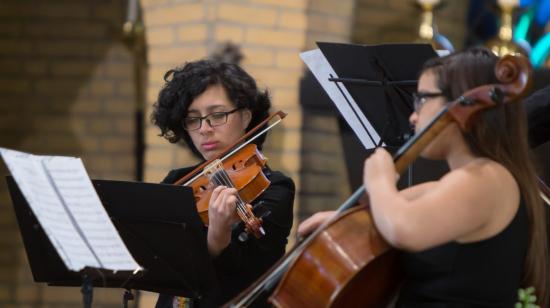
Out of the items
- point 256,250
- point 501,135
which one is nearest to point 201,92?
point 256,250

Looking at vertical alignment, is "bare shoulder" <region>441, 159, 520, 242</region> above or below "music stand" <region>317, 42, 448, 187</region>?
below

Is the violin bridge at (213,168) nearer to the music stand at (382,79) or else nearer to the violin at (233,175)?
the violin at (233,175)

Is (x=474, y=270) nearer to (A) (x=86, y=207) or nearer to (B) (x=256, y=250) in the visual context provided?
(B) (x=256, y=250)

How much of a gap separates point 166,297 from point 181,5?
5.82 feet

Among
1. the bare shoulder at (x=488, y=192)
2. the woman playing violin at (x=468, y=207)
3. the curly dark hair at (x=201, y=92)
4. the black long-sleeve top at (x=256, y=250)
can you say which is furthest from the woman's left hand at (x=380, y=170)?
→ the curly dark hair at (x=201, y=92)

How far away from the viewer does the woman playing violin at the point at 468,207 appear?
7.71 ft

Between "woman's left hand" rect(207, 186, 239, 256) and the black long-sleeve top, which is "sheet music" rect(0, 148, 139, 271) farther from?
the black long-sleeve top

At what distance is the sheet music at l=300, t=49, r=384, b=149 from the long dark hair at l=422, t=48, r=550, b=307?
0.63 meters

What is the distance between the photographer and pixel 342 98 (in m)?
3.22

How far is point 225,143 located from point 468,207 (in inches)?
40.9

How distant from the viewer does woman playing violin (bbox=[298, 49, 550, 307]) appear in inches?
92.5

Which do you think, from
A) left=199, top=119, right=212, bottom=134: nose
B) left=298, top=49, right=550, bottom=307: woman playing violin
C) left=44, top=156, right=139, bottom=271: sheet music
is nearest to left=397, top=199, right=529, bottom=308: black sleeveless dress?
left=298, top=49, right=550, bottom=307: woman playing violin

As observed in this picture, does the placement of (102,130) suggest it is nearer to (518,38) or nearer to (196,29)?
(196,29)

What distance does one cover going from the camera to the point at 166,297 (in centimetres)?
327
